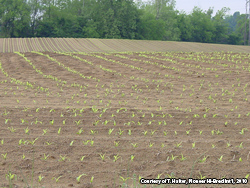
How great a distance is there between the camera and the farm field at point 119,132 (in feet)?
12.7

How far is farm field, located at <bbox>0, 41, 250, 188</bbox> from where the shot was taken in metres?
3.86

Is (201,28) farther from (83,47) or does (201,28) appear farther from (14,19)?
(83,47)

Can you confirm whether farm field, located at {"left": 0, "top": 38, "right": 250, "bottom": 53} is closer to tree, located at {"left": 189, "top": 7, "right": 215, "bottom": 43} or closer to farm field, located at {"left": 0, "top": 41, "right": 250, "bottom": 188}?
farm field, located at {"left": 0, "top": 41, "right": 250, "bottom": 188}

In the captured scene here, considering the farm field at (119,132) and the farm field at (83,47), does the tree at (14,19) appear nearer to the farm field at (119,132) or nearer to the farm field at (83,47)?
the farm field at (83,47)

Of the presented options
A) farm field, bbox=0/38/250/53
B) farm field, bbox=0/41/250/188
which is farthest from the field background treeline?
farm field, bbox=0/41/250/188

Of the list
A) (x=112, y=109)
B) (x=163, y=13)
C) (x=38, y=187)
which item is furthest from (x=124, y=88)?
(x=163, y=13)

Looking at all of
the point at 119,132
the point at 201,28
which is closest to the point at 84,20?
the point at 201,28

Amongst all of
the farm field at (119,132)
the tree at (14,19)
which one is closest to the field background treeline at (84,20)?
the tree at (14,19)

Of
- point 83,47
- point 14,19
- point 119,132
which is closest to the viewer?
point 119,132

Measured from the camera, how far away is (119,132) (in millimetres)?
5418

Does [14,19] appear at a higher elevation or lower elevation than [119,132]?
higher

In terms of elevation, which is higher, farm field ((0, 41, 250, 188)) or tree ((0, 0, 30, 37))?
tree ((0, 0, 30, 37))

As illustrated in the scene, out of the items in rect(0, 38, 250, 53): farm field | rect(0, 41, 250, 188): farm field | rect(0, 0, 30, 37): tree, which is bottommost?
rect(0, 41, 250, 188): farm field

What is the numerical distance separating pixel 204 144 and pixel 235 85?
6905 millimetres
